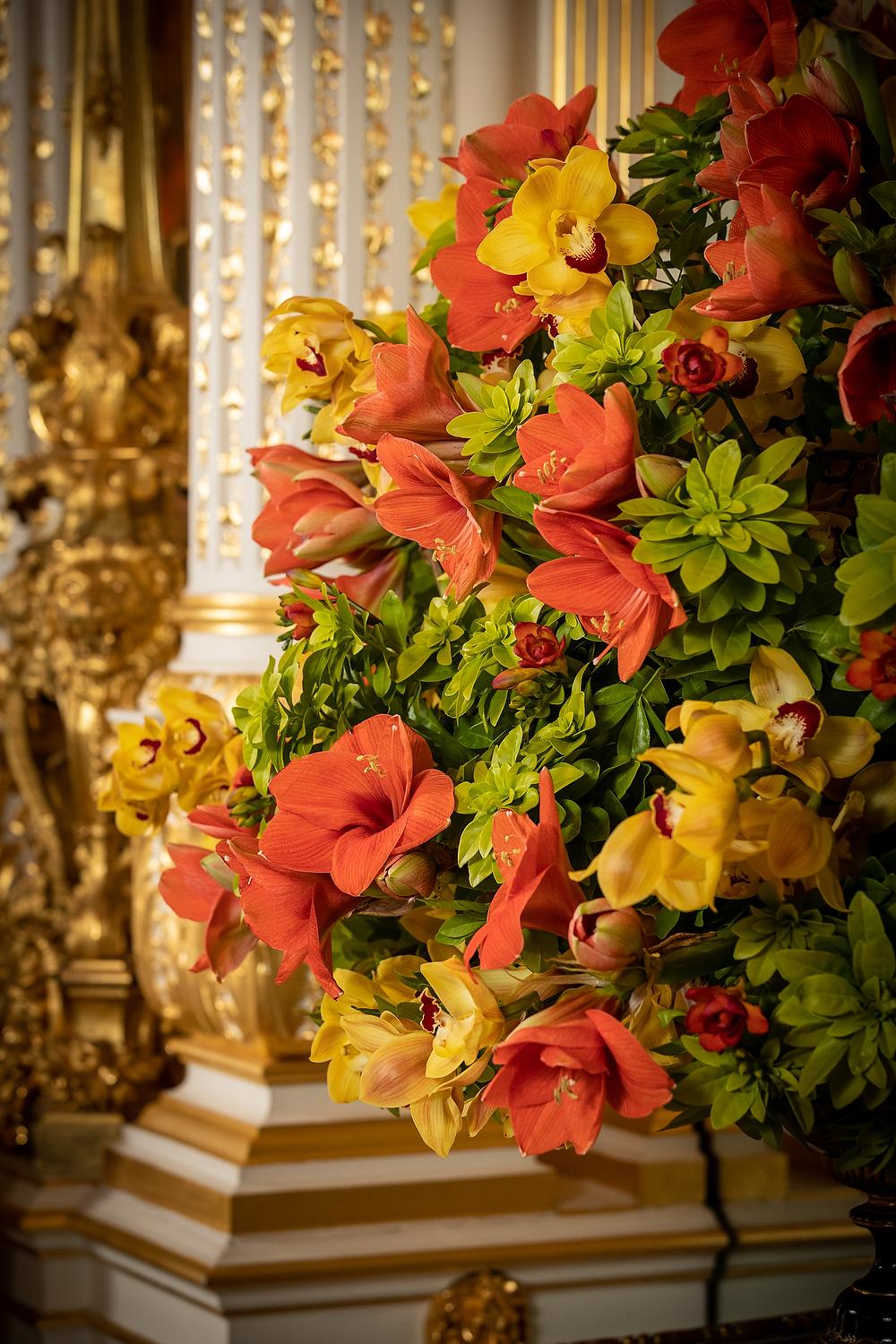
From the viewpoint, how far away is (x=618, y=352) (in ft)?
1.62

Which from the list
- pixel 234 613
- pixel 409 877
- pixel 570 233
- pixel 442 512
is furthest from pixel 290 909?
pixel 234 613

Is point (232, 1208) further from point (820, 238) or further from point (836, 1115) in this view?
point (820, 238)

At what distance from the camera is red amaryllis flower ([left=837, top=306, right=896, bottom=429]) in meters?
0.47

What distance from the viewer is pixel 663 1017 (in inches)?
19.6

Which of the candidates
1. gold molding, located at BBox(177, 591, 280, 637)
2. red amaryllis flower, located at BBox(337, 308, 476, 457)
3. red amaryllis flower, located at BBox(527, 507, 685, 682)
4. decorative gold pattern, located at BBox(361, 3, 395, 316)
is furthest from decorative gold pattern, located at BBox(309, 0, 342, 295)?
red amaryllis flower, located at BBox(527, 507, 685, 682)

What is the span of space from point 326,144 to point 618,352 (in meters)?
0.70

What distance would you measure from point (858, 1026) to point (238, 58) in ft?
3.04

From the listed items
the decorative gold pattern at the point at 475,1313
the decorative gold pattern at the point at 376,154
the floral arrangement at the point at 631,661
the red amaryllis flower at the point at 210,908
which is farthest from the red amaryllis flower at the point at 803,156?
the decorative gold pattern at the point at 475,1313

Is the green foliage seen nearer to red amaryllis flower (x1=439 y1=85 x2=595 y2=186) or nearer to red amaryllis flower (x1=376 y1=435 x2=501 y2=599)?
red amaryllis flower (x1=376 y1=435 x2=501 y2=599)

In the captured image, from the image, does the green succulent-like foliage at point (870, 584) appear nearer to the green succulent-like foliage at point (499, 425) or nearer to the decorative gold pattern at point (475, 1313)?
the green succulent-like foliage at point (499, 425)

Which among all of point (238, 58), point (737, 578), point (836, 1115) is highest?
point (238, 58)

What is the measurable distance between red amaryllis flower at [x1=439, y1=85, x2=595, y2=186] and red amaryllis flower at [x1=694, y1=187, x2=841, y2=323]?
0.32 ft

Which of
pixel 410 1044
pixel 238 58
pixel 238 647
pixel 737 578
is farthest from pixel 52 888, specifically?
pixel 737 578

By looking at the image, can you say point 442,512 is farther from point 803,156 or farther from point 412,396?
point 803,156
